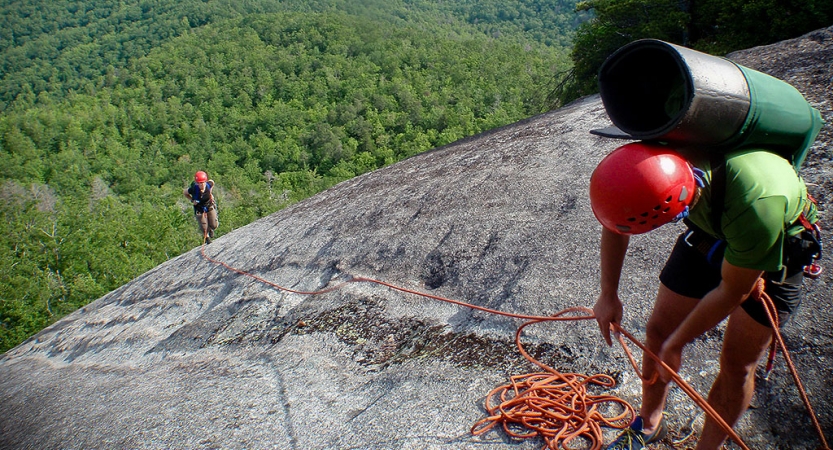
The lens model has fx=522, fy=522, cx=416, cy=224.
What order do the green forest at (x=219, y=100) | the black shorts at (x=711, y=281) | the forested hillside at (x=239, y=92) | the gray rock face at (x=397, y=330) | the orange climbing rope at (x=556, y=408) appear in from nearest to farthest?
the black shorts at (x=711, y=281)
the orange climbing rope at (x=556, y=408)
the gray rock face at (x=397, y=330)
the green forest at (x=219, y=100)
the forested hillside at (x=239, y=92)

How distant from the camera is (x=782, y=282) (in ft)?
7.07

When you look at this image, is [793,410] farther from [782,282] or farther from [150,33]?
[150,33]

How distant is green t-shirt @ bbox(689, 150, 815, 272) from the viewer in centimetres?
183

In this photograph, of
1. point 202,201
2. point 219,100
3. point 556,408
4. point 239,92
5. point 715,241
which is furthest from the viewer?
point 239,92

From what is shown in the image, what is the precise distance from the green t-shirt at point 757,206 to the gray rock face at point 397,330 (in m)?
1.41

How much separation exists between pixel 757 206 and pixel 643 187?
377 millimetres

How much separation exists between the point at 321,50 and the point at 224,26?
19686 millimetres

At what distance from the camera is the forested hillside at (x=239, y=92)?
188ft

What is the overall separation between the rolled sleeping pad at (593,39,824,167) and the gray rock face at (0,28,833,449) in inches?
64.9

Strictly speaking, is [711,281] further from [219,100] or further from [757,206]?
[219,100]

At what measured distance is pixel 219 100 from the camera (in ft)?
245

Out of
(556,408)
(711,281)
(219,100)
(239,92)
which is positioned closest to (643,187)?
(711,281)

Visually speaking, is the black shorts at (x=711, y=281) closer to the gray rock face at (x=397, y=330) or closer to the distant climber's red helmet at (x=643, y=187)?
the distant climber's red helmet at (x=643, y=187)

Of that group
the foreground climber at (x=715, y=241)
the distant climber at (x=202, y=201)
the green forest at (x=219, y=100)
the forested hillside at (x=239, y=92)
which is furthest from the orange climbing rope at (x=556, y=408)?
the forested hillside at (x=239, y=92)
